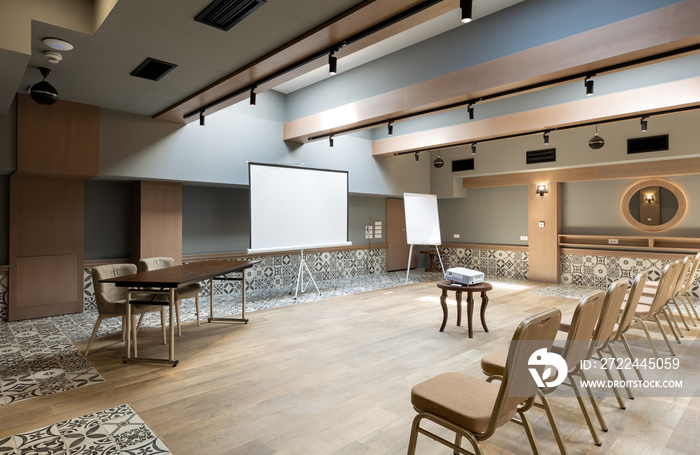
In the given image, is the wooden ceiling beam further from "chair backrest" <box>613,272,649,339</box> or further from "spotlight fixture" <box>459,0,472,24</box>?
"chair backrest" <box>613,272,649,339</box>

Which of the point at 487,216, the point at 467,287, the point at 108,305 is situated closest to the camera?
the point at 108,305

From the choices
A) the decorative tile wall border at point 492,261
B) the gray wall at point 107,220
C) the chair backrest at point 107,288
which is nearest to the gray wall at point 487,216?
the decorative tile wall border at point 492,261

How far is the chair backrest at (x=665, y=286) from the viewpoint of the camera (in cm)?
360

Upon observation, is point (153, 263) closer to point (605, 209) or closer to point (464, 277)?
point (464, 277)

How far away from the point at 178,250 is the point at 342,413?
4.85 metres

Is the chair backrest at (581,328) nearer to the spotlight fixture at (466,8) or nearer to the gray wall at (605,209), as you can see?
the spotlight fixture at (466,8)

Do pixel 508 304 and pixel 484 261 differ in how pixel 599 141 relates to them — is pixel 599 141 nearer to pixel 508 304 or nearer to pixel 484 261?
pixel 508 304

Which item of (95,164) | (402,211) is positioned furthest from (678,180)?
(95,164)

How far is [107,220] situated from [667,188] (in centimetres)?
1017

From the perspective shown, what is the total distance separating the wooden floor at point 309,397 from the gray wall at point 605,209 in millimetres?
3560

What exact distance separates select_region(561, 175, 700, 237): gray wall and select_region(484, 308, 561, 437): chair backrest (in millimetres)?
7611

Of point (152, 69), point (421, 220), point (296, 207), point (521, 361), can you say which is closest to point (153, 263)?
point (152, 69)

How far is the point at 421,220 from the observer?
355 inches

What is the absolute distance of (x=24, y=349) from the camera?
13.7 ft
